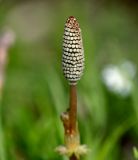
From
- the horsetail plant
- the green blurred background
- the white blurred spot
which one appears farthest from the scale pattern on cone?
the white blurred spot

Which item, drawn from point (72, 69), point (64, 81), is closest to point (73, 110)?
point (72, 69)

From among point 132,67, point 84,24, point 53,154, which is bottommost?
point 53,154

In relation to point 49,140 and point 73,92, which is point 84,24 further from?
point 73,92

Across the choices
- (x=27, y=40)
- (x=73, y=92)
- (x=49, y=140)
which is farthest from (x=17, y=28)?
(x=73, y=92)

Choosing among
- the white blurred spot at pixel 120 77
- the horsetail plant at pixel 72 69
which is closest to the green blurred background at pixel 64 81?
the white blurred spot at pixel 120 77

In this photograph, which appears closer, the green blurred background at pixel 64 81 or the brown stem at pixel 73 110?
the brown stem at pixel 73 110

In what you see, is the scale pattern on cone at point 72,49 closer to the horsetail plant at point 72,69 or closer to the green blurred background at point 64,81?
the horsetail plant at point 72,69

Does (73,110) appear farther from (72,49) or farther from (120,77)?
(120,77)

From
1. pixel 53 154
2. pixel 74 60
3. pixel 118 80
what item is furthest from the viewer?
pixel 118 80
